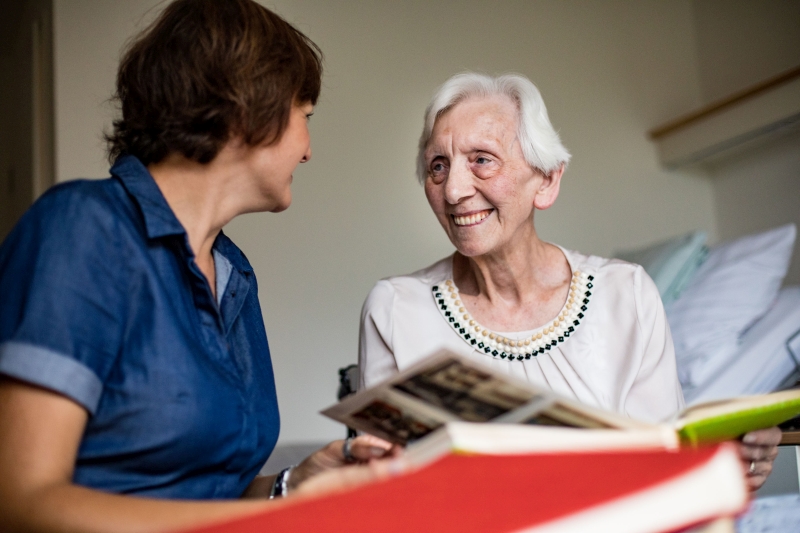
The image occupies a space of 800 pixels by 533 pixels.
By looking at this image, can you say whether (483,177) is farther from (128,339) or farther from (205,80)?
(128,339)

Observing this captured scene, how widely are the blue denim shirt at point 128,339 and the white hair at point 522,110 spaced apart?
2.71 ft

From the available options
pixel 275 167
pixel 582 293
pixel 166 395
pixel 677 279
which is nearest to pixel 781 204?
pixel 677 279

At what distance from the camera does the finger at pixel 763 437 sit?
1168 mm

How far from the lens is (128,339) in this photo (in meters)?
0.90

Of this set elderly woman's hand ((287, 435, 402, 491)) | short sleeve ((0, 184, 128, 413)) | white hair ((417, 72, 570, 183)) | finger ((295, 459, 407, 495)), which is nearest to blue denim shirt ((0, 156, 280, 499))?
short sleeve ((0, 184, 128, 413))

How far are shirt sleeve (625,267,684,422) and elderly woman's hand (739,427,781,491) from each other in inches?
A: 8.7

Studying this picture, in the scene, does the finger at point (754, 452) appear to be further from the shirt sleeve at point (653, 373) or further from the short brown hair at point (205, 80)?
the short brown hair at point (205, 80)

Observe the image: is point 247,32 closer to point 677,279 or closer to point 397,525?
point 397,525

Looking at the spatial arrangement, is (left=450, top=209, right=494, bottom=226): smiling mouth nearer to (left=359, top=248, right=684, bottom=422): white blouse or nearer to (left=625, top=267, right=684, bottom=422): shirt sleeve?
(left=359, top=248, right=684, bottom=422): white blouse

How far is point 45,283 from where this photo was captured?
81 centimetres

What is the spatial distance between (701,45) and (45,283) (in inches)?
138

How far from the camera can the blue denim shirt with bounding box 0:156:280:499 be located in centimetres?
81

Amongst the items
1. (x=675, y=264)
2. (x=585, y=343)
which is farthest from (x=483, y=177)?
(x=675, y=264)

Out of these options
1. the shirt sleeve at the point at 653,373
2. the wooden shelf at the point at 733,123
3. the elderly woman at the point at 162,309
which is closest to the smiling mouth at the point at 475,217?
the shirt sleeve at the point at 653,373
